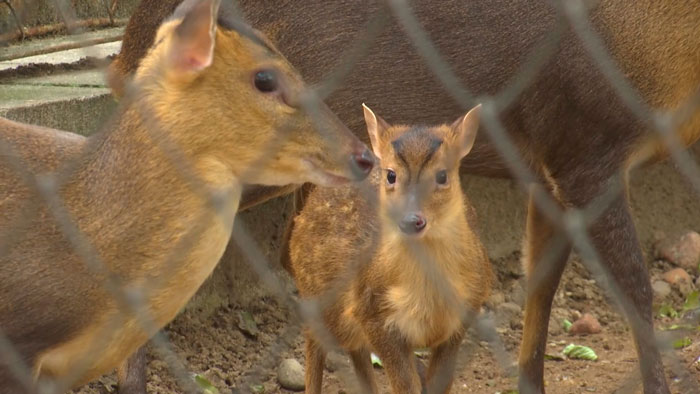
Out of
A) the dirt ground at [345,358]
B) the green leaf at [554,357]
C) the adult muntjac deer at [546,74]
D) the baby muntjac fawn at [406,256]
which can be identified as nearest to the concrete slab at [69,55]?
the adult muntjac deer at [546,74]

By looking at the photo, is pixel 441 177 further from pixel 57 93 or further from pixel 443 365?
pixel 57 93

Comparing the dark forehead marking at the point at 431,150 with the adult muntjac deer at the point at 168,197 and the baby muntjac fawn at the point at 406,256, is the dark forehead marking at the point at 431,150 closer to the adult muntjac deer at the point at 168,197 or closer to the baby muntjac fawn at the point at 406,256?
the baby muntjac fawn at the point at 406,256

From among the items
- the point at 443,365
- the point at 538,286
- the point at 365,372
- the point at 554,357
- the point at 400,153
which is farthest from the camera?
the point at 554,357

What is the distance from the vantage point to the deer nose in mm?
3633

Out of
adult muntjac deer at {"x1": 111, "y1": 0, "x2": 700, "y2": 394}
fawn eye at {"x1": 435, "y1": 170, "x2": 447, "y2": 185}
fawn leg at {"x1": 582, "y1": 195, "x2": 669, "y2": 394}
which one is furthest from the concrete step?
fawn leg at {"x1": 582, "y1": 195, "x2": 669, "y2": 394}

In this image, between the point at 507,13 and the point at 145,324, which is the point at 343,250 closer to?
the point at 507,13

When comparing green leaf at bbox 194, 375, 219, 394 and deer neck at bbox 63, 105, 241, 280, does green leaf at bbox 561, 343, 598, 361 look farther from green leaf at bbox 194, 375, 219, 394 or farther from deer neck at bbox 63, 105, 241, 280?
deer neck at bbox 63, 105, 241, 280

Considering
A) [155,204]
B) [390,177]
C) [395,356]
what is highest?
[390,177]

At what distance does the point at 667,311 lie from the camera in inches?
217

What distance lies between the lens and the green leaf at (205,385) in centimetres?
459

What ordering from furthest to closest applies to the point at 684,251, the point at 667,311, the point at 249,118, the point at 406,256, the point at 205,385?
the point at 684,251 → the point at 667,311 → the point at 205,385 → the point at 406,256 → the point at 249,118

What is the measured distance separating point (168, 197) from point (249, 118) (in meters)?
0.23

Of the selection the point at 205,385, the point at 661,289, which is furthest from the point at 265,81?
the point at 661,289

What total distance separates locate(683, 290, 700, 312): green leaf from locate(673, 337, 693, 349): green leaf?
1.28 ft
